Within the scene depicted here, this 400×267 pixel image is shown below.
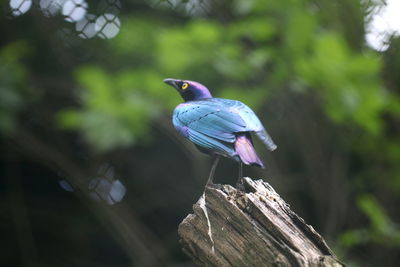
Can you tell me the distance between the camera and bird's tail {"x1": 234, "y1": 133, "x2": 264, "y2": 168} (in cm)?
194

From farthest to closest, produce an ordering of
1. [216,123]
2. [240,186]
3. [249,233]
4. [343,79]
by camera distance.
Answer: [343,79], [216,123], [240,186], [249,233]

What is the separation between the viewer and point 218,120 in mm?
2188

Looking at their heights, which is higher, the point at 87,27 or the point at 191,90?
the point at 191,90

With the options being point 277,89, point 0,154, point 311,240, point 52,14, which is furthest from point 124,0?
point 311,240

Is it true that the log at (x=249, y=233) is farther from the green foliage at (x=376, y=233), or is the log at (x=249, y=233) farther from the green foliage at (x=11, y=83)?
the green foliage at (x=11, y=83)

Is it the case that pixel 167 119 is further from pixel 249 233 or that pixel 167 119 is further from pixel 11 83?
pixel 249 233

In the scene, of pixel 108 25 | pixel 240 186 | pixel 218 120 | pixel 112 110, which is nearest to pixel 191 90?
pixel 218 120

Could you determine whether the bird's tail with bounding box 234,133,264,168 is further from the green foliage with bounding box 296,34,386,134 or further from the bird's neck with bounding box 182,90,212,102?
the green foliage with bounding box 296,34,386,134

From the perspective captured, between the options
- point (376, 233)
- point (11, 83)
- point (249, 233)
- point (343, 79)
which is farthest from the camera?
point (11, 83)

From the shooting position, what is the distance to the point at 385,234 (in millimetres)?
4309

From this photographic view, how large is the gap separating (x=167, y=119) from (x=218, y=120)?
8.87ft

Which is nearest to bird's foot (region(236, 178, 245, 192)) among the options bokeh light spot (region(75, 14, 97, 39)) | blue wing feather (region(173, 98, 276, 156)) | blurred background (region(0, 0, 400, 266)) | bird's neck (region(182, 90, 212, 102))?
blue wing feather (region(173, 98, 276, 156))

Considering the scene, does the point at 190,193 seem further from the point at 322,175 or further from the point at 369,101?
the point at 369,101

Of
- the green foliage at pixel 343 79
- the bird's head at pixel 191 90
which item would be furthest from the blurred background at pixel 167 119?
the bird's head at pixel 191 90
